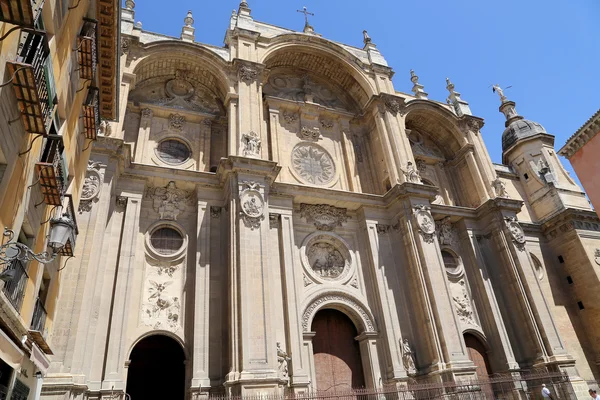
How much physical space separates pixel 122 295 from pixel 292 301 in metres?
5.99

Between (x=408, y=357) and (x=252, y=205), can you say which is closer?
(x=252, y=205)

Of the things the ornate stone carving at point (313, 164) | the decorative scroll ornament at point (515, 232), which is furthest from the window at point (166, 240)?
the decorative scroll ornament at point (515, 232)

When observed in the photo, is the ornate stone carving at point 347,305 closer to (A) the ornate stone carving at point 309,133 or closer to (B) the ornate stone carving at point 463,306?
(B) the ornate stone carving at point 463,306

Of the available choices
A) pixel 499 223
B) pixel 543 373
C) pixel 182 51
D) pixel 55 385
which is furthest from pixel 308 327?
pixel 182 51

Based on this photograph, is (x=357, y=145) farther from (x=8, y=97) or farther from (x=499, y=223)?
(x=8, y=97)

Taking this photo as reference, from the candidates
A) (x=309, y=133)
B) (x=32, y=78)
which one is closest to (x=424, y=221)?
(x=309, y=133)

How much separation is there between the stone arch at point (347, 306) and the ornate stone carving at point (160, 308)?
5.08m

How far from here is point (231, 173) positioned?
53.4 ft

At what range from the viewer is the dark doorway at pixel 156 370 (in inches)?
596

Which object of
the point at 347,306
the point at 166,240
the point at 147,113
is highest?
the point at 147,113

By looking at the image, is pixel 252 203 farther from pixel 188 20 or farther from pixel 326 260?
pixel 188 20

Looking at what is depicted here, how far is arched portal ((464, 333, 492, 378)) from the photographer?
18.5 m

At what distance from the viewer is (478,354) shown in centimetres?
1886

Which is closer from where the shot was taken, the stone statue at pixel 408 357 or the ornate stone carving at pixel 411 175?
the stone statue at pixel 408 357
